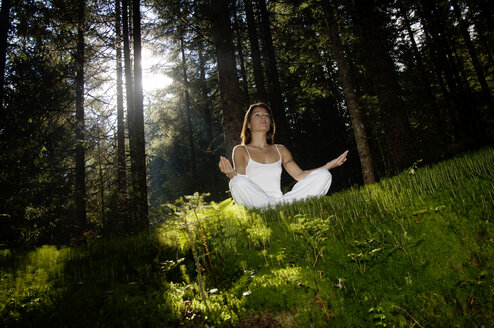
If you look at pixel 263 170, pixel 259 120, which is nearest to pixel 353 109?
pixel 259 120

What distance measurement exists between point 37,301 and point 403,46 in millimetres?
27120

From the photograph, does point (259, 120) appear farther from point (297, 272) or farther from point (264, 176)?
point (297, 272)

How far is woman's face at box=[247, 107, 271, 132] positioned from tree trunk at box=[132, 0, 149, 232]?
4.13m

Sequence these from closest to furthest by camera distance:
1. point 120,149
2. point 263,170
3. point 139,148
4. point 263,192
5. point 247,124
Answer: point 263,192 < point 263,170 < point 247,124 < point 139,148 < point 120,149

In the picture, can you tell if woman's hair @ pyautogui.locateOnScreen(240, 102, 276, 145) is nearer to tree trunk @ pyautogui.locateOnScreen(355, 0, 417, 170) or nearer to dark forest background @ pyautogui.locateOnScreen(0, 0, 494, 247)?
dark forest background @ pyautogui.locateOnScreen(0, 0, 494, 247)

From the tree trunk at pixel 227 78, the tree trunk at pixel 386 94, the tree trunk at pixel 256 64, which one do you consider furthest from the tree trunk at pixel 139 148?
the tree trunk at pixel 386 94

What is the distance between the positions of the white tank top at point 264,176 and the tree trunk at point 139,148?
3977 millimetres

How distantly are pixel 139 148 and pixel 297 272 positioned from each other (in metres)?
7.17

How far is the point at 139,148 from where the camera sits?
25.7ft

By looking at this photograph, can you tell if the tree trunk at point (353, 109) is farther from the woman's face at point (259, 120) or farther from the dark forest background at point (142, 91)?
the woman's face at point (259, 120)

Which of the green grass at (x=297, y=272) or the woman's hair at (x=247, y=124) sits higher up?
the woman's hair at (x=247, y=124)

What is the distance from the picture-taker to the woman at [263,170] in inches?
169

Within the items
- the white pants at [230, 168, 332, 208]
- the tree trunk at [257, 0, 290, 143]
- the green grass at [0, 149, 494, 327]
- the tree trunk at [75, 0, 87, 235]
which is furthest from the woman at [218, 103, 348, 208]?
→ the tree trunk at [75, 0, 87, 235]

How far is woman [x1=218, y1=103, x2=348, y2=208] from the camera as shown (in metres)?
4.29
